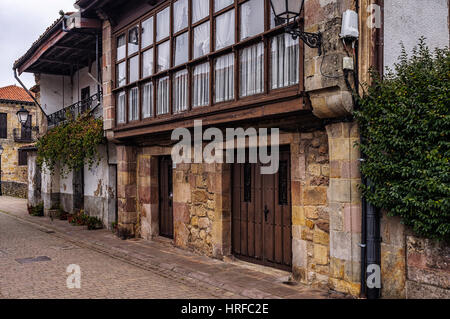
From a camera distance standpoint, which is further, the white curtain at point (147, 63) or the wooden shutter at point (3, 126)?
the wooden shutter at point (3, 126)

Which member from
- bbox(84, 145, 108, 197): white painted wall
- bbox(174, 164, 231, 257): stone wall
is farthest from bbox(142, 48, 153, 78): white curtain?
bbox(84, 145, 108, 197): white painted wall

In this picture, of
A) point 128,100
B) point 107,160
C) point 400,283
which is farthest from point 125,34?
point 400,283

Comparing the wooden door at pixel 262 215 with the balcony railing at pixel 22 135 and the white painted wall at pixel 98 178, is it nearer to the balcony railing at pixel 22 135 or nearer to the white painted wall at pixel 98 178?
the white painted wall at pixel 98 178

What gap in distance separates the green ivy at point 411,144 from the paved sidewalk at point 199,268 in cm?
159

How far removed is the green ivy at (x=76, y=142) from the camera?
1251cm

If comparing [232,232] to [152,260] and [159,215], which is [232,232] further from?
[159,215]

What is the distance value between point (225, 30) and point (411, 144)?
391 centimetres

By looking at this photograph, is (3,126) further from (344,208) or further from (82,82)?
(344,208)

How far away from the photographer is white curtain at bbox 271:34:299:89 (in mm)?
6527

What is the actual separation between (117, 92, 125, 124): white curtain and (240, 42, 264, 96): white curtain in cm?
459

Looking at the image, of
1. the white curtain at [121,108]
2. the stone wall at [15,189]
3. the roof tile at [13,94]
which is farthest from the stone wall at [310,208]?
the roof tile at [13,94]

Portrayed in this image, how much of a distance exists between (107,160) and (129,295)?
7.61m

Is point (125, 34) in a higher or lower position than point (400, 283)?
higher

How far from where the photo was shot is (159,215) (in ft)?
37.3
